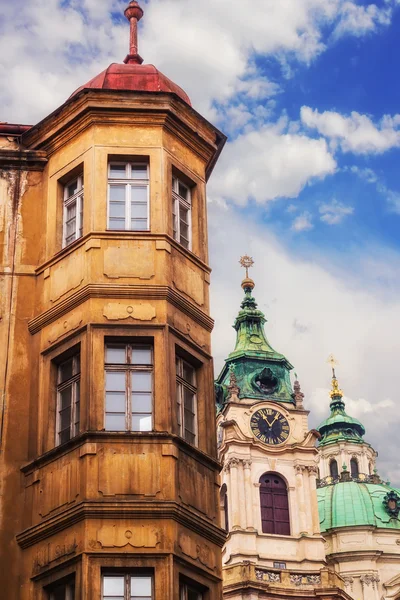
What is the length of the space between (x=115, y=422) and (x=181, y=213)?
14.7 ft

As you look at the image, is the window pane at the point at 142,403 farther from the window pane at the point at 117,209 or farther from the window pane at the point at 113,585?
the window pane at the point at 117,209

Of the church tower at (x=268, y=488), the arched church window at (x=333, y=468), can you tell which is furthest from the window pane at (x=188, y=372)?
the arched church window at (x=333, y=468)

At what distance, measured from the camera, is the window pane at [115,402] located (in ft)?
58.7

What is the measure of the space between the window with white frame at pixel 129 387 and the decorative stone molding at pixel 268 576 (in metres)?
53.8

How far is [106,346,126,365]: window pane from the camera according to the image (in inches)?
721

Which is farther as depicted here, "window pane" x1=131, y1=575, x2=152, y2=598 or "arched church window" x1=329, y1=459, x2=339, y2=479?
"arched church window" x1=329, y1=459, x2=339, y2=479

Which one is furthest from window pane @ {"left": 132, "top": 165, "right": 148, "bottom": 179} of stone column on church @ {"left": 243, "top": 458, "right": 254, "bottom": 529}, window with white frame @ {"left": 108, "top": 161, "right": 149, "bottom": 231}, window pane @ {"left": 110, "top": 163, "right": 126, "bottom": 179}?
stone column on church @ {"left": 243, "top": 458, "right": 254, "bottom": 529}

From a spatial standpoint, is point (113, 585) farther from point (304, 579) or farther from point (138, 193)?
point (304, 579)

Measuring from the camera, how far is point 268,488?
76250 millimetres

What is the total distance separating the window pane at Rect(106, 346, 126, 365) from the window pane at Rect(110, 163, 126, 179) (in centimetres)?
321

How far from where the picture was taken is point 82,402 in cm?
1780

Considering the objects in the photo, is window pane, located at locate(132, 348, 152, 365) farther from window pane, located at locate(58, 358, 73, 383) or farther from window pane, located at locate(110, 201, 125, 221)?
window pane, located at locate(110, 201, 125, 221)

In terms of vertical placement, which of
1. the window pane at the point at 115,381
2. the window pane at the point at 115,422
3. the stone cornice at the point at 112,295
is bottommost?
the window pane at the point at 115,422

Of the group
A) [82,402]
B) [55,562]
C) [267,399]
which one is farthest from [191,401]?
[267,399]
